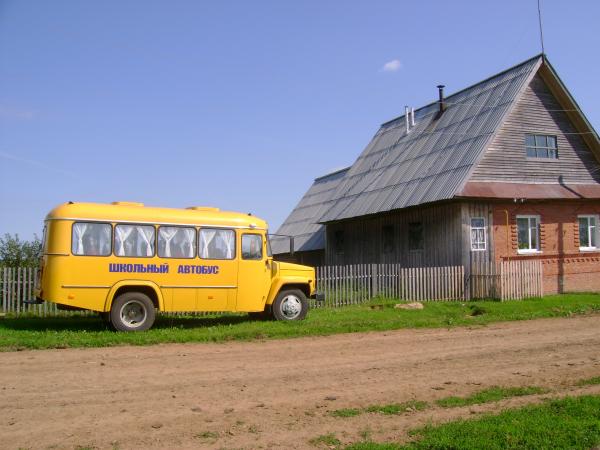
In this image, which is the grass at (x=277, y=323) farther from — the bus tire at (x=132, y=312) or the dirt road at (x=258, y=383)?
the dirt road at (x=258, y=383)

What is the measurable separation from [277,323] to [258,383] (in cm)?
610

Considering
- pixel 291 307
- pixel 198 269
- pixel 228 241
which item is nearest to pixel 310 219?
pixel 291 307

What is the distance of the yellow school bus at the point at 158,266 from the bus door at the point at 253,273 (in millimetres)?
25

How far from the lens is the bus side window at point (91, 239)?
13.1m

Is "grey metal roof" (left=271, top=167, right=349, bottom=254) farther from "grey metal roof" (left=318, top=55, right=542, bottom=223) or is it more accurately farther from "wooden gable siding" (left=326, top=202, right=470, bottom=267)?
"grey metal roof" (left=318, top=55, right=542, bottom=223)

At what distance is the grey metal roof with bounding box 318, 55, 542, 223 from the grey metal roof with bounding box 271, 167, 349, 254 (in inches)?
152

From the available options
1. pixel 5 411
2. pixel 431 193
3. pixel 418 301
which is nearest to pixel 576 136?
pixel 431 193

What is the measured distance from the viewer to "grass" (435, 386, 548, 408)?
7289 mm

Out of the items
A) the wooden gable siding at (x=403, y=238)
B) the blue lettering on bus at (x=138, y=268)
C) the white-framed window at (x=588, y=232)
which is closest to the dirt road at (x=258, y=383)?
the blue lettering on bus at (x=138, y=268)

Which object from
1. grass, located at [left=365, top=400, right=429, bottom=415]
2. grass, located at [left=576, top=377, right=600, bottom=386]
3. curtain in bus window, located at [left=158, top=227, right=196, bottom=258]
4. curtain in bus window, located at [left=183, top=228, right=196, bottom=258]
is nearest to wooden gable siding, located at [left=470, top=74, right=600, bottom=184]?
curtain in bus window, located at [left=183, top=228, right=196, bottom=258]

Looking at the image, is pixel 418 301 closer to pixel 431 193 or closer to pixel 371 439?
pixel 431 193

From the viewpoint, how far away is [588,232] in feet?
77.0

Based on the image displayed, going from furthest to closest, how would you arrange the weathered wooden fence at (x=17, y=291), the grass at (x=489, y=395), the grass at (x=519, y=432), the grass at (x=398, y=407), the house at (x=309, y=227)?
the house at (x=309, y=227), the weathered wooden fence at (x=17, y=291), the grass at (x=489, y=395), the grass at (x=398, y=407), the grass at (x=519, y=432)

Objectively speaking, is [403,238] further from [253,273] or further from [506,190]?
[253,273]
